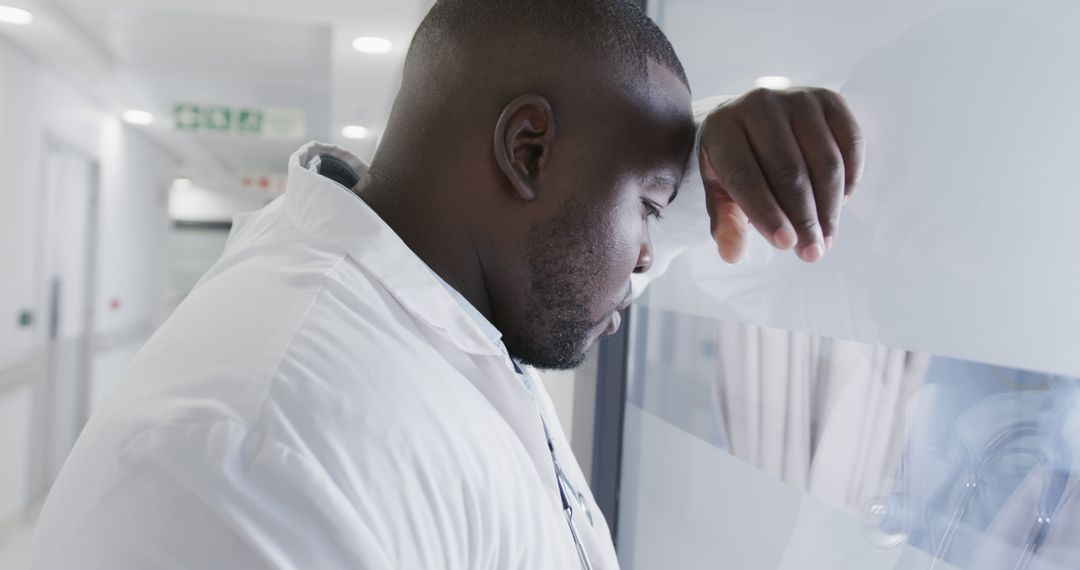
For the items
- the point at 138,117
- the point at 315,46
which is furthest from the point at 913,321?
the point at 138,117

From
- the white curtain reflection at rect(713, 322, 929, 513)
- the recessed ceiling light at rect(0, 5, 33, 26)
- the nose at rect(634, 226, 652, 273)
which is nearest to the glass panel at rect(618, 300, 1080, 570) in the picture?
the white curtain reflection at rect(713, 322, 929, 513)

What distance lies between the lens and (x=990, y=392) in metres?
0.81

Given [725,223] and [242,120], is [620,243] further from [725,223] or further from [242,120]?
[242,120]

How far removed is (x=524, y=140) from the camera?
0.88m

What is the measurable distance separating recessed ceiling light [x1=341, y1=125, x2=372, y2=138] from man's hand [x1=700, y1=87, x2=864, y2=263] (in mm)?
6129

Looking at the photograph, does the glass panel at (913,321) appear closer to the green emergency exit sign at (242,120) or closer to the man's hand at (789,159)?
the man's hand at (789,159)

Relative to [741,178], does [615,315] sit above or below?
below

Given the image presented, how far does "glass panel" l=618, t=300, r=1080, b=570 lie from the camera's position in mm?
774

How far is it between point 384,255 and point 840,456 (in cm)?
68

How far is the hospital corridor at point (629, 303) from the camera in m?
0.58

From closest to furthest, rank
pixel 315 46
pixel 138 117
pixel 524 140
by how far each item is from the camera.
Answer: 1. pixel 524 140
2. pixel 315 46
3. pixel 138 117

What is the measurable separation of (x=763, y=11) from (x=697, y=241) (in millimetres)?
398

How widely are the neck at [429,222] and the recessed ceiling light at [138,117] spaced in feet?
21.8

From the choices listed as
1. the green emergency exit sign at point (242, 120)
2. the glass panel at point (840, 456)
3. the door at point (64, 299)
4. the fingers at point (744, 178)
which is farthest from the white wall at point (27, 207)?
the fingers at point (744, 178)
